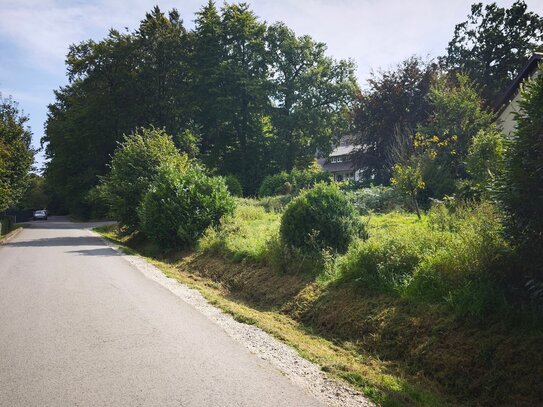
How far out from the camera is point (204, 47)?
41812 millimetres

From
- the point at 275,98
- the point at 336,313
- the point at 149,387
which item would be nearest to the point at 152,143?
the point at 336,313

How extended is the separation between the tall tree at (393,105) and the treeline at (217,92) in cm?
1177

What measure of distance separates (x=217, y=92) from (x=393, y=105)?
18075mm

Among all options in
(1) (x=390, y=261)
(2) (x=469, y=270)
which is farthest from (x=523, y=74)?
(2) (x=469, y=270)

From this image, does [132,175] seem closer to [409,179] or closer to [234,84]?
[409,179]

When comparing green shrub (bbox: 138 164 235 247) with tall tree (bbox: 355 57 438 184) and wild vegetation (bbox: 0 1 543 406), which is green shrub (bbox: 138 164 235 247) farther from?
tall tree (bbox: 355 57 438 184)

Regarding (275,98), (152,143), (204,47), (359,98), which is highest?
(204,47)

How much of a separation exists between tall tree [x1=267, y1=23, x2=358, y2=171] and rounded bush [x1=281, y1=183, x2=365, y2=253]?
33590mm

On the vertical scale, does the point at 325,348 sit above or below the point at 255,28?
below

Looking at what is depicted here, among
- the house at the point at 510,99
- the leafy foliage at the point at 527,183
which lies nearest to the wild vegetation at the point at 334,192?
the leafy foliage at the point at 527,183

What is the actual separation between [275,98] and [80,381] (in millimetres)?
43002

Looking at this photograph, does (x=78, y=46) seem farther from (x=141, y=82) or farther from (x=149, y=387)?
(x=149, y=387)

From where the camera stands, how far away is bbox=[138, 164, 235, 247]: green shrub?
1591 centimetres

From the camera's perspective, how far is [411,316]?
6.13 m
